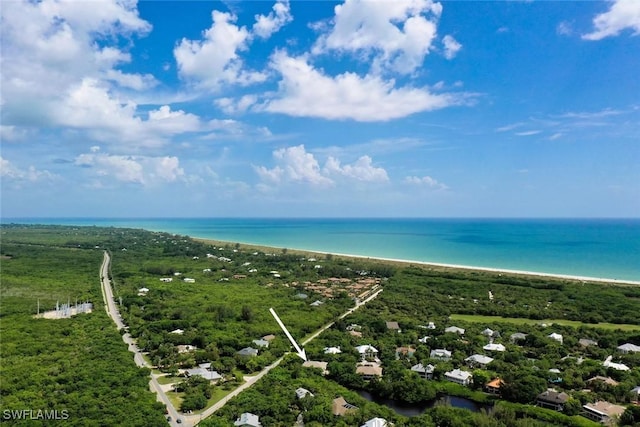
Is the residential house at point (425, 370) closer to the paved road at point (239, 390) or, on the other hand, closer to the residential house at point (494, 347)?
the residential house at point (494, 347)

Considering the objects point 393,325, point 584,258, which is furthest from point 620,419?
point 584,258

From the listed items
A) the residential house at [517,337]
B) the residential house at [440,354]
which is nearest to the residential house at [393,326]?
the residential house at [440,354]

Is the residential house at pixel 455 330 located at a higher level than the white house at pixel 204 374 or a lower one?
higher

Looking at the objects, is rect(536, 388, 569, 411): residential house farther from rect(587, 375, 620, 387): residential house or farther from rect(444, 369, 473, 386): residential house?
rect(444, 369, 473, 386): residential house

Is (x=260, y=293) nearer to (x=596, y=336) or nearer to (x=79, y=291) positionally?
(x=79, y=291)

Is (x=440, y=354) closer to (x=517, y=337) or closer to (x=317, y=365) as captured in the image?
(x=517, y=337)

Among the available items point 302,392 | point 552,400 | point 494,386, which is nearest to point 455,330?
point 494,386
